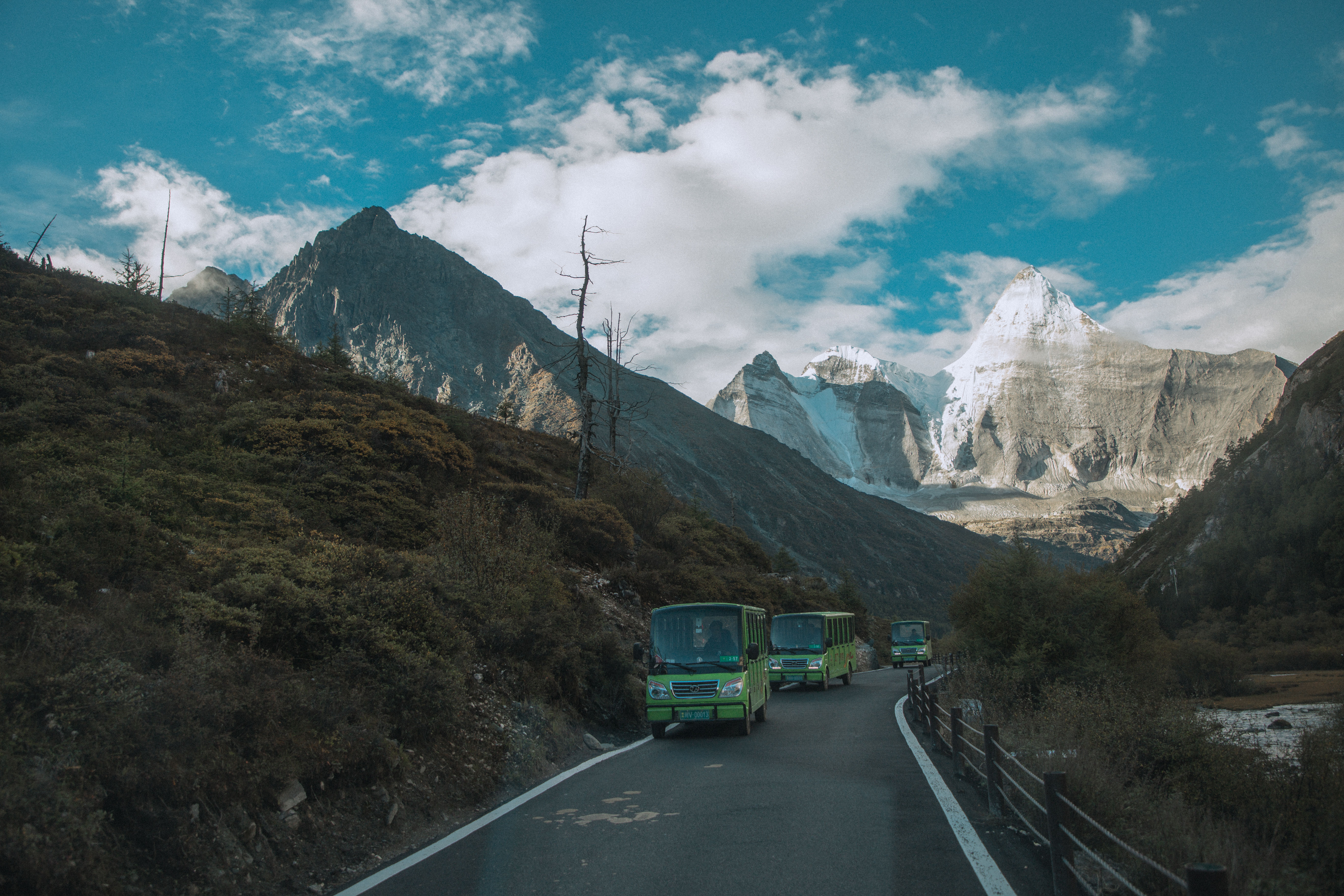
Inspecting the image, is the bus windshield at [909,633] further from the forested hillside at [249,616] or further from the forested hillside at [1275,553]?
the forested hillside at [1275,553]

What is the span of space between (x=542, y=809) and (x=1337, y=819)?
6628 millimetres

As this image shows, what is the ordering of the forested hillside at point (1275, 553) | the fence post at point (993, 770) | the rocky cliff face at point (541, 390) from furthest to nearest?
the rocky cliff face at point (541, 390), the forested hillside at point (1275, 553), the fence post at point (993, 770)

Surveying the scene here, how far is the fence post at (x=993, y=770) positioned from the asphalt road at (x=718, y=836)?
1.70ft

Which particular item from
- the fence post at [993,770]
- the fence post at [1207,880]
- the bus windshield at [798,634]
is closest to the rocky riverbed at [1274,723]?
the fence post at [993,770]

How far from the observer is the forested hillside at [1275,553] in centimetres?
5538

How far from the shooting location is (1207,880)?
123 inches

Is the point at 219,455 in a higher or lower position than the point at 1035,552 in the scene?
higher

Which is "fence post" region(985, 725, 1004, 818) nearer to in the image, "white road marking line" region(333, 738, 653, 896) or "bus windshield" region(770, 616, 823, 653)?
"white road marking line" region(333, 738, 653, 896)

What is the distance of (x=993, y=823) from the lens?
6.96 m

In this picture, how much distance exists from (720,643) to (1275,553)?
72091mm

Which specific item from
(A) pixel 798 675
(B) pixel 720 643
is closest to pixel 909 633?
(A) pixel 798 675

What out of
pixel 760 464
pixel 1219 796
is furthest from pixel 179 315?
pixel 760 464

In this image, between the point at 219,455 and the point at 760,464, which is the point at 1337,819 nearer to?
the point at 219,455

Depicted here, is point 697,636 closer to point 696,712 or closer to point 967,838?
point 696,712
